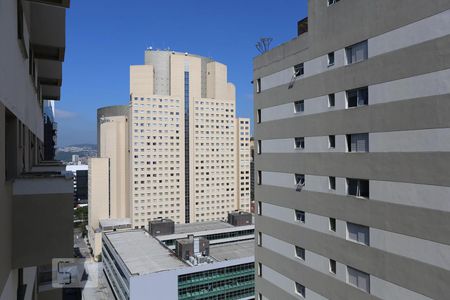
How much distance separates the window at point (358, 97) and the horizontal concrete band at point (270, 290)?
7987mm

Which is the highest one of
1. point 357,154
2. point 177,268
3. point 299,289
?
point 357,154

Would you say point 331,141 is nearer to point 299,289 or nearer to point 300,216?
point 300,216

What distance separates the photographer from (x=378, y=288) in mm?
10133

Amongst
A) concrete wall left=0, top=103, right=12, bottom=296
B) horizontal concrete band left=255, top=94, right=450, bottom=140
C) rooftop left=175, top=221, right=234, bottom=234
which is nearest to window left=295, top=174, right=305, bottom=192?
horizontal concrete band left=255, top=94, right=450, bottom=140

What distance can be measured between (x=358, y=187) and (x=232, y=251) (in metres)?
46.3

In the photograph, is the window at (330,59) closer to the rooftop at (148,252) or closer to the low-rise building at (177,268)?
the low-rise building at (177,268)

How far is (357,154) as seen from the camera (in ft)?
35.6

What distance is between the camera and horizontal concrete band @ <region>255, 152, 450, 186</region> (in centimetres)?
852

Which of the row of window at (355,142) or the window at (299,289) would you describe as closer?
the row of window at (355,142)

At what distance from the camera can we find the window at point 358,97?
418 inches

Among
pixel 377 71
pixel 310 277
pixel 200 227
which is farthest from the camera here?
→ pixel 200 227

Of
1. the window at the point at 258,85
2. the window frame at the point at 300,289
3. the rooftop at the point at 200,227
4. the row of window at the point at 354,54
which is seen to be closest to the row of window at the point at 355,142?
the row of window at the point at 354,54

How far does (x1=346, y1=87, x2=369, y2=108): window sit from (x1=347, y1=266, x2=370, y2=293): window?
536cm

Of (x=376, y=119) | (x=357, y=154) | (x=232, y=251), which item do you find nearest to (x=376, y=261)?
(x=357, y=154)
